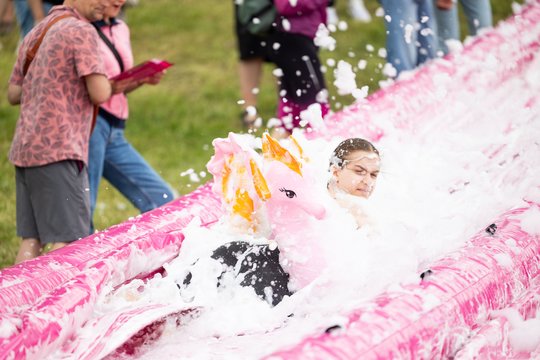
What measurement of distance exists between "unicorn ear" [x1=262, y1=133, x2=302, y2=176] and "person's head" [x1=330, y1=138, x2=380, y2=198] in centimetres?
25

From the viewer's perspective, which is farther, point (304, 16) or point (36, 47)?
point (304, 16)

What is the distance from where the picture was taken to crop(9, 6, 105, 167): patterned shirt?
10.3 ft

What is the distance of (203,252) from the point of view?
2.76 metres

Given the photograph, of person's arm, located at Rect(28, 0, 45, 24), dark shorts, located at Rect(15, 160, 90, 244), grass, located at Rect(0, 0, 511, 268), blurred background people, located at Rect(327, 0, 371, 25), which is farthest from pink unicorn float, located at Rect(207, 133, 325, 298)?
blurred background people, located at Rect(327, 0, 371, 25)

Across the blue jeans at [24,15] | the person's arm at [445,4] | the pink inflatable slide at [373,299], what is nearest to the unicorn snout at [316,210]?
the pink inflatable slide at [373,299]

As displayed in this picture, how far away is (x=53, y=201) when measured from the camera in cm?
321

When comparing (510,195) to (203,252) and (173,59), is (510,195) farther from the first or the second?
(173,59)

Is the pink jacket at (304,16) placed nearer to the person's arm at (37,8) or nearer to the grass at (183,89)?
the grass at (183,89)

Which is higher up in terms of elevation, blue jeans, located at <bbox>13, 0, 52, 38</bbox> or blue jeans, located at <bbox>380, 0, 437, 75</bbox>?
blue jeans, located at <bbox>13, 0, 52, 38</bbox>

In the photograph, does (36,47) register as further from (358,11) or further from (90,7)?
(358,11)

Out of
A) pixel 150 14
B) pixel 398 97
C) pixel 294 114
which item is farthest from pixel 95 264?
pixel 150 14

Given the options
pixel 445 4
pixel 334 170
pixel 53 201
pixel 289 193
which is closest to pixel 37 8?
pixel 53 201

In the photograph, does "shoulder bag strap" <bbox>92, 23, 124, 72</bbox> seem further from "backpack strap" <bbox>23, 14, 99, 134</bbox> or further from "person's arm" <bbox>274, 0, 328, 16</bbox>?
"person's arm" <bbox>274, 0, 328, 16</bbox>

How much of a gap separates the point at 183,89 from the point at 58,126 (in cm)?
372
